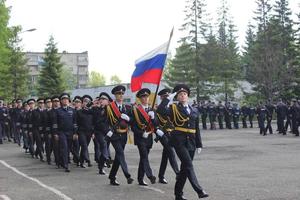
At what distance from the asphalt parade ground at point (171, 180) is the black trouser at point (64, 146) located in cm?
30

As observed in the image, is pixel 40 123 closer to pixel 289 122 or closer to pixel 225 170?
pixel 225 170

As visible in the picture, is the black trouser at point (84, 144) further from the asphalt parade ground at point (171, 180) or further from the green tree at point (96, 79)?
the green tree at point (96, 79)

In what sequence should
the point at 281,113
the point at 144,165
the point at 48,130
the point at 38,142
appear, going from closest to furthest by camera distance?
1. the point at 144,165
2. the point at 48,130
3. the point at 38,142
4. the point at 281,113

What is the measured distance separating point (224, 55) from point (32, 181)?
5258cm

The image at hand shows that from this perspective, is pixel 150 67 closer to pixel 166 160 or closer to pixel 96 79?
pixel 166 160

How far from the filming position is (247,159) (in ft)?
51.1

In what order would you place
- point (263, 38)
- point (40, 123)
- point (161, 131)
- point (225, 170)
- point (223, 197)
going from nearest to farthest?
1. point (223, 197)
2. point (161, 131)
3. point (225, 170)
4. point (40, 123)
5. point (263, 38)

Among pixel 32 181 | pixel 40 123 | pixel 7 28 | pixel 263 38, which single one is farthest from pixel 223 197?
pixel 263 38

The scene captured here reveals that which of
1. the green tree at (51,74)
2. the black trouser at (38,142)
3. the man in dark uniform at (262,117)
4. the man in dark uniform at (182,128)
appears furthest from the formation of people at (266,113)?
the green tree at (51,74)

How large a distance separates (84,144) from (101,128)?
3.63 ft

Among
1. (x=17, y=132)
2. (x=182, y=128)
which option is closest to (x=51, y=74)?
(x=17, y=132)

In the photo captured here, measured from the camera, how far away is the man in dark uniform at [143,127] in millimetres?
11039

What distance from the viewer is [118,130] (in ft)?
36.9

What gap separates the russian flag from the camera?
13.8 m
